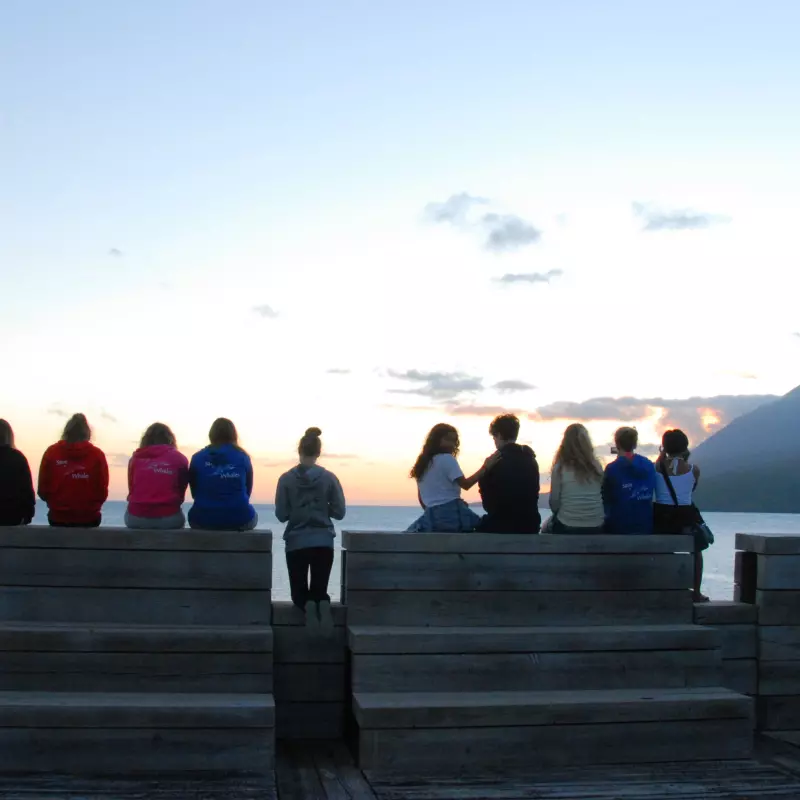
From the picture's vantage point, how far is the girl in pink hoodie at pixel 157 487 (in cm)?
711

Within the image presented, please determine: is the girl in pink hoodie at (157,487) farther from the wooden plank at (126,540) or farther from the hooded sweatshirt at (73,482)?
the wooden plank at (126,540)

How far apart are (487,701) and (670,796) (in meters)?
1.17

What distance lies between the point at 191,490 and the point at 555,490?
2.67 metres

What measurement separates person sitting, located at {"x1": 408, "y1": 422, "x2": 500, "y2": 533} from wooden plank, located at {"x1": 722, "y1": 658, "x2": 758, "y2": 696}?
6.87 ft

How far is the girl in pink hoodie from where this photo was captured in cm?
711

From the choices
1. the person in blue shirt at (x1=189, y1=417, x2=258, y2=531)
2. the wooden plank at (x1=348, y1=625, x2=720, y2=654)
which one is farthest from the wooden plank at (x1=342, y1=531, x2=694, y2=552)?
the person in blue shirt at (x1=189, y1=417, x2=258, y2=531)

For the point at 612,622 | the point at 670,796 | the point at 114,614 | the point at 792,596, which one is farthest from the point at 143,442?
the point at 792,596

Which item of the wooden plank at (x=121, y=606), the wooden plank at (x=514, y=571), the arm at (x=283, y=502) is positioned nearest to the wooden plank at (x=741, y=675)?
the wooden plank at (x=514, y=571)

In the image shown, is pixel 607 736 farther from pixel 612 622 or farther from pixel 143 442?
pixel 143 442

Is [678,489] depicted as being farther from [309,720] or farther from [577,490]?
[309,720]

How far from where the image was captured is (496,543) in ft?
23.0

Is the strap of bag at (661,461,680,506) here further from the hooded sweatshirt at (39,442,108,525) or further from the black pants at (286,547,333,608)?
the hooded sweatshirt at (39,442,108,525)

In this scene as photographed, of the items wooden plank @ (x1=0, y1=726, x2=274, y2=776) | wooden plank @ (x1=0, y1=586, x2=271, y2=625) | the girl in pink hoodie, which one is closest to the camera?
wooden plank @ (x1=0, y1=726, x2=274, y2=776)

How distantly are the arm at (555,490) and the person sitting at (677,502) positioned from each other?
2.92ft
